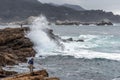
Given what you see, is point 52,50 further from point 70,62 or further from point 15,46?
point 70,62

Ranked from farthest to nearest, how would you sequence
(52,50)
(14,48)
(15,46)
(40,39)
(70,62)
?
(40,39), (52,50), (15,46), (14,48), (70,62)

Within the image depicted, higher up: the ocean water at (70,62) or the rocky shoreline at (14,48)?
the rocky shoreline at (14,48)

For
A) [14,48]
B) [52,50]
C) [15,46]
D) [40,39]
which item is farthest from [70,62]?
[40,39]

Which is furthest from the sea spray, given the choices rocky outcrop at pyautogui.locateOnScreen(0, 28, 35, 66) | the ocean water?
rocky outcrop at pyautogui.locateOnScreen(0, 28, 35, 66)

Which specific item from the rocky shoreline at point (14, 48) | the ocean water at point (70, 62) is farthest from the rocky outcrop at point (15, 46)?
the ocean water at point (70, 62)

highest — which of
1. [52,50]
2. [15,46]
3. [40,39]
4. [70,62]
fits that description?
[15,46]

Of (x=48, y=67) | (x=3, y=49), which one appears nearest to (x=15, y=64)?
(x=48, y=67)

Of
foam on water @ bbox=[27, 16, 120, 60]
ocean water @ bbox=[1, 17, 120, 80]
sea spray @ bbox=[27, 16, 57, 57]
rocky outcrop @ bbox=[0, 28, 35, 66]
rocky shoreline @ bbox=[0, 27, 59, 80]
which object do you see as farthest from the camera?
sea spray @ bbox=[27, 16, 57, 57]

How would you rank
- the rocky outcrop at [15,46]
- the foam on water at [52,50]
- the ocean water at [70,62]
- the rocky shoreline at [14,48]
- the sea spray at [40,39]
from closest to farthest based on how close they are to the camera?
the ocean water at [70,62] → the rocky shoreline at [14,48] → the rocky outcrop at [15,46] → the foam on water at [52,50] → the sea spray at [40,39]

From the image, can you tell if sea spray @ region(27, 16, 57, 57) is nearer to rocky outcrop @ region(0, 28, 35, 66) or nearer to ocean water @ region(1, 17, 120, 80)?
ocean water @ region(1, 17, 120, 80)

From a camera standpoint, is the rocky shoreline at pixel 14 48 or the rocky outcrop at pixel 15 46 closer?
the rocky shoreline at pixel 14 48

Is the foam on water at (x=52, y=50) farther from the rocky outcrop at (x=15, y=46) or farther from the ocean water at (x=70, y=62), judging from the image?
the rocky outcrop at (x=15, y=46)

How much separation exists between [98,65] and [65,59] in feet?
18.3

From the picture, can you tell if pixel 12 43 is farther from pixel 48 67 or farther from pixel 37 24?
pixel 37 24
